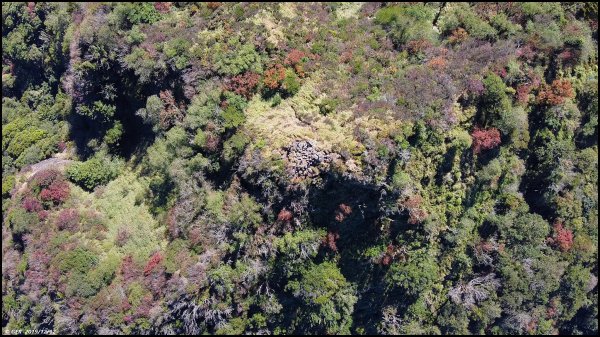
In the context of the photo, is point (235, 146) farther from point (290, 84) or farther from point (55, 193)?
point (55, 193)

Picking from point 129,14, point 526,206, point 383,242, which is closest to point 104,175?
point 129,14

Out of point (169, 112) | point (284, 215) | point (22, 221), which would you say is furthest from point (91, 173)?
point (284, 215)

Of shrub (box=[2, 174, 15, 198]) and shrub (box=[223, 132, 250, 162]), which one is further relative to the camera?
shrub (box=[2, 174, 15, 198])

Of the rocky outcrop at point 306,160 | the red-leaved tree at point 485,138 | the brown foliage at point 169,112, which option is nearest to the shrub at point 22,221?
the brown foliage at point 169,112

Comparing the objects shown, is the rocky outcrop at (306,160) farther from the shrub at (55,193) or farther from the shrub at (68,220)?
the shrub at (55,193)

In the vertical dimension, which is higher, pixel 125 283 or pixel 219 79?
pixel 219 79

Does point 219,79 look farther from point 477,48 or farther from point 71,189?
point 477,48

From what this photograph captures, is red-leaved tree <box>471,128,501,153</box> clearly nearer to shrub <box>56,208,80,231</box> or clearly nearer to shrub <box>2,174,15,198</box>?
shrub <box>56,208,80,231</box>

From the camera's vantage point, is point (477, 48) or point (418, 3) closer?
point (477, 48)

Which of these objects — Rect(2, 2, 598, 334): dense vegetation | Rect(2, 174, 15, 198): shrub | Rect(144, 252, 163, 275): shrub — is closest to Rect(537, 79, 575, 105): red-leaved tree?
Rect(2, 2, 598, 334): dense vegetation
